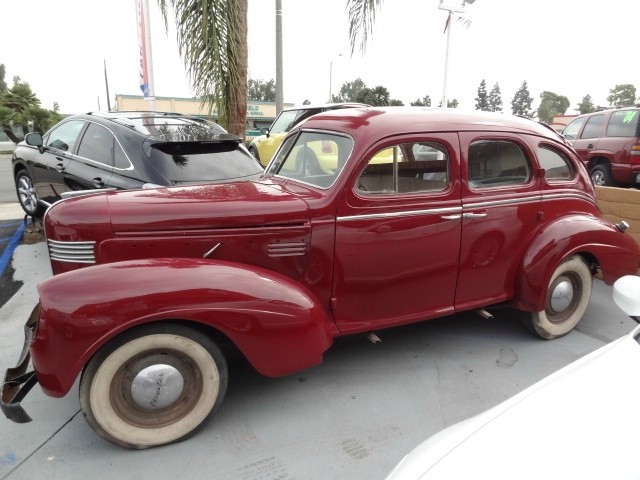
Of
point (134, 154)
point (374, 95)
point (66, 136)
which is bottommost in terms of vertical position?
point (134, 154)

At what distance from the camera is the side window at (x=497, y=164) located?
125 inches

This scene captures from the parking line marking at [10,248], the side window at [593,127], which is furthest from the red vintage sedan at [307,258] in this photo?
the side window at [593,127]

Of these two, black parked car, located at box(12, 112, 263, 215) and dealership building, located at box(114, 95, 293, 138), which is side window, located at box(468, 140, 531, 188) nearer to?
Answer: black parked car, located at box(12, 112, 263, 215)

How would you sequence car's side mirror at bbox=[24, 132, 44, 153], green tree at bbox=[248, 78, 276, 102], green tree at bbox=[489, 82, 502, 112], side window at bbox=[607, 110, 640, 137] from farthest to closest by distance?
green tree at bbox=[489, 82, 502, 112] → green tree at bbox=[248, 78, 276, 102] → side window at bbox=[607, 110, 640, 137] → car's side mirror at bbox=[24, 132, 44, 153]

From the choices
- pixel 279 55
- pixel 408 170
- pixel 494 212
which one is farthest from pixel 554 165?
pixel 279 55

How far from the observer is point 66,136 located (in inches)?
215

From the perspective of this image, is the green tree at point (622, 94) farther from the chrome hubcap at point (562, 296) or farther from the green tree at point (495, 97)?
the chrome hubcap at point (562, 296)

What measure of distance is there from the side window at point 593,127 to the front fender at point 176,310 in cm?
845

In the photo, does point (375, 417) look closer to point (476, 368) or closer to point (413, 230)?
point (476, 368)

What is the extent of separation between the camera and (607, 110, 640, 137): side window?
7.85 metres

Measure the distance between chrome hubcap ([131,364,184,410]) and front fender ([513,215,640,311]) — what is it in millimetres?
2496

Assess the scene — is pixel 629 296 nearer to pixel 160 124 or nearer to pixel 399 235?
pixel 399 235

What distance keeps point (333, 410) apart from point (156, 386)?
1.04m

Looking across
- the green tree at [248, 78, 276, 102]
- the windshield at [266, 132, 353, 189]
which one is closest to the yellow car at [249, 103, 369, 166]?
the windshield at [266, 132, 353, 189]
